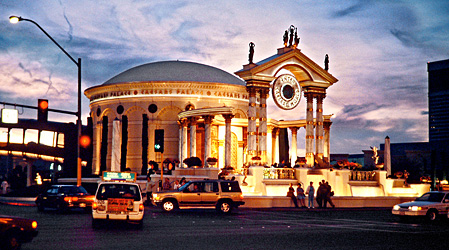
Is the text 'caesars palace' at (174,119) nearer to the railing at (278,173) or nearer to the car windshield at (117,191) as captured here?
the railing at (278,173)

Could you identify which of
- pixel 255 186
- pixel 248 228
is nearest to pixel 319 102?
pixel 255 186

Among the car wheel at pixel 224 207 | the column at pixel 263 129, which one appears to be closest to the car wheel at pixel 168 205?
the car wheel at pixel 224 207

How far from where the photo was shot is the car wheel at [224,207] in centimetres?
2917

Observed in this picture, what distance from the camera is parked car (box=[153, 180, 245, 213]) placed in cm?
2916

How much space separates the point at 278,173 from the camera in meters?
42.9

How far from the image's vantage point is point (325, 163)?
45250 millimetres

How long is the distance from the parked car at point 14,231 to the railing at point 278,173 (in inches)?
1173

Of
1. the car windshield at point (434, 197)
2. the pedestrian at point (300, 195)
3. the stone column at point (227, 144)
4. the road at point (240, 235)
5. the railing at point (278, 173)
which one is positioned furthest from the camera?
the stone column at point (227, 144)

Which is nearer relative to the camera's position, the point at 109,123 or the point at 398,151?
the point at 109,123

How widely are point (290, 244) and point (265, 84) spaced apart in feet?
93.4

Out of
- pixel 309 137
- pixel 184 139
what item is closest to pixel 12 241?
pixel 309 137

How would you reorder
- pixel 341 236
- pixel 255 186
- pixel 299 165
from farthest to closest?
pixel 299 165
pixel 255 186
pixel 341 236

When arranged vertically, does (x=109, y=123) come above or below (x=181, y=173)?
above

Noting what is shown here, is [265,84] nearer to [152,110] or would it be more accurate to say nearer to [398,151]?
[152,110]
